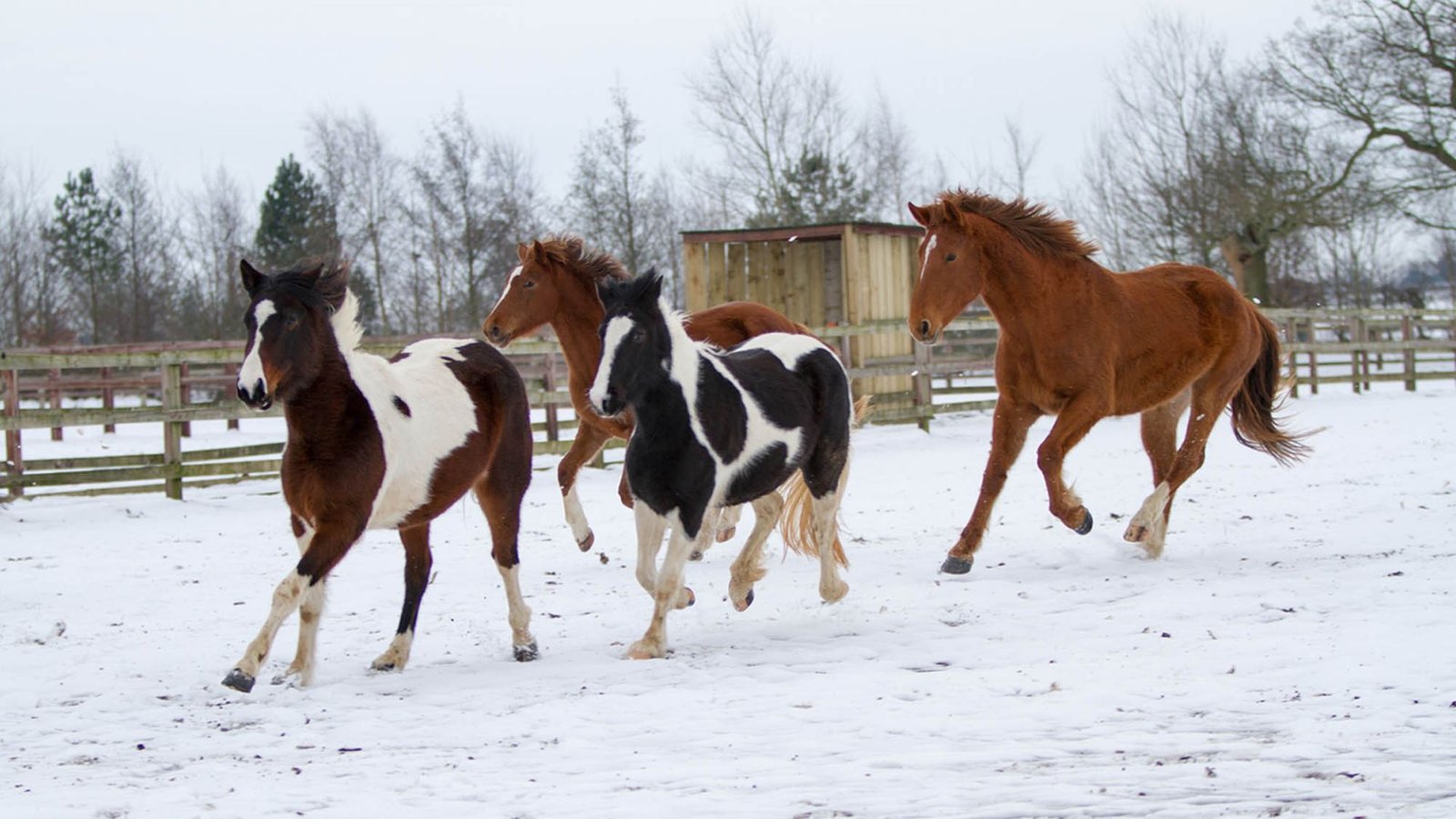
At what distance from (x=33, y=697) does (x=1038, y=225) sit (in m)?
5.42

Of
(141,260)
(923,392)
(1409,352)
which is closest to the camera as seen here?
(923,392)

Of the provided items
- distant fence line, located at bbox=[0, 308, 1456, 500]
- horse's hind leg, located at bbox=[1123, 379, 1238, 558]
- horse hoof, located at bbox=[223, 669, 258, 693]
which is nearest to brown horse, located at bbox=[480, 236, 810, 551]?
horse's hind leg, located at bbox=[1123, 379, 1238, 558]

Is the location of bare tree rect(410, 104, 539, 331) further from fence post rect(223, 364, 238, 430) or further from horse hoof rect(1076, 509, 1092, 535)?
horse hoof rect(1076, 509, 1092, 535)

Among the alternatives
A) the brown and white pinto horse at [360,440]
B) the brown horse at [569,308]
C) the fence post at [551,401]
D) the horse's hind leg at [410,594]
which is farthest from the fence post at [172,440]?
the horse's hind leg at [410,594]

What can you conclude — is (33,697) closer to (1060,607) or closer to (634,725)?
(634,725)

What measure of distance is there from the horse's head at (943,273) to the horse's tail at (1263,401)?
2.40 m

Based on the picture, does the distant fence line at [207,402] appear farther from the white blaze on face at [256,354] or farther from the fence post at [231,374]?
the white blaze on face at [256,354]

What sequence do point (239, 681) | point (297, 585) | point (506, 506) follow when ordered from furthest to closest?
point (506, 506) → point (297, 585) → point (239, 681)

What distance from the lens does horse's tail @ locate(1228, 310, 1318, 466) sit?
27.8 feet

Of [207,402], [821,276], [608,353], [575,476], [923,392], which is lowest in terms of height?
[575,476]

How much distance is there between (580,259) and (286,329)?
3.05 m

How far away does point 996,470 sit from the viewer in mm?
7234

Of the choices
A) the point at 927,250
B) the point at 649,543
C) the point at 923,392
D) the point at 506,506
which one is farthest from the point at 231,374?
the point at 649,543

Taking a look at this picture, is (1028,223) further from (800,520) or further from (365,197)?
(365,197)
